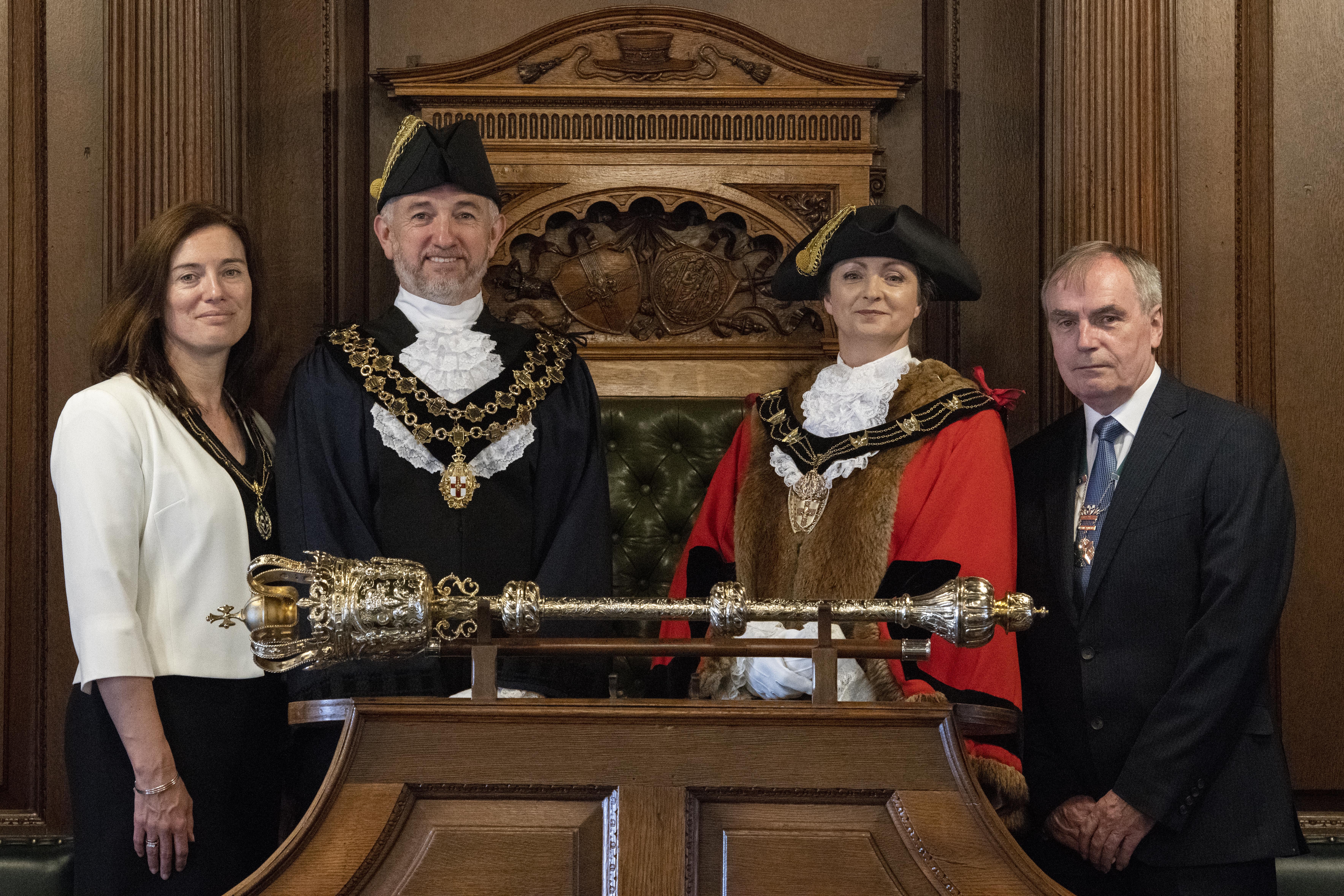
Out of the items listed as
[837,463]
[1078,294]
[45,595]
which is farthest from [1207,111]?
[45,595]

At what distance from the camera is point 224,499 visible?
2840mm

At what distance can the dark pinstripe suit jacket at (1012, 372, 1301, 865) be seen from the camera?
2666 mm

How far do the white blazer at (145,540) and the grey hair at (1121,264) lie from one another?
5.87 feet

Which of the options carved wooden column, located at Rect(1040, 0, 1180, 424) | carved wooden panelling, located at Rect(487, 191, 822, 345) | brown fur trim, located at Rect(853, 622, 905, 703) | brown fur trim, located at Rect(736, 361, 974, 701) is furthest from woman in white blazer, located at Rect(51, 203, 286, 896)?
carved wooden column, located at Rect(1040, 0, 1180, 424)

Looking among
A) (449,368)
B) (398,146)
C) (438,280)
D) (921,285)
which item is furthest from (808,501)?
(398,146)

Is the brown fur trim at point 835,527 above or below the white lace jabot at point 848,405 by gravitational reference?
below

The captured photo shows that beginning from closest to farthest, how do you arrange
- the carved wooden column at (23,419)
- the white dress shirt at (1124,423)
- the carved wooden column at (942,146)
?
the white dress shirt at (1124,423)
the carved wooden column at (23,419)
the carved wooden column at (942,146)

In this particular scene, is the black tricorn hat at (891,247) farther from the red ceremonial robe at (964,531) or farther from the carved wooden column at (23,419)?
the carved wooden column at (23,419)

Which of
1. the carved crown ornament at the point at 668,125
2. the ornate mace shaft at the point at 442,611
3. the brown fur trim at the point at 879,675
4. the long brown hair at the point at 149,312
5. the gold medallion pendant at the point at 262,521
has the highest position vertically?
the carved crown ornament at the point at 668,125

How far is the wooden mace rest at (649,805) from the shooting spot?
1.67 m

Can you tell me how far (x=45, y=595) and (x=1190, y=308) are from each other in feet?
9.44

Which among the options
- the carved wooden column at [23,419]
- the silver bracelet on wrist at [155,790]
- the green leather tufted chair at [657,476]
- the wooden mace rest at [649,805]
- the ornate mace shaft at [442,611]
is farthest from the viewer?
the green leather tufted chair at [657,476]

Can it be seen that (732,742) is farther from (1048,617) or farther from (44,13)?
(44,13)

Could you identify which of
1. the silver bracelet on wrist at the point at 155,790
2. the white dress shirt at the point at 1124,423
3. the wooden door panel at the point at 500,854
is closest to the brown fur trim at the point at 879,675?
the white dress shirt at the point at 1124,423
